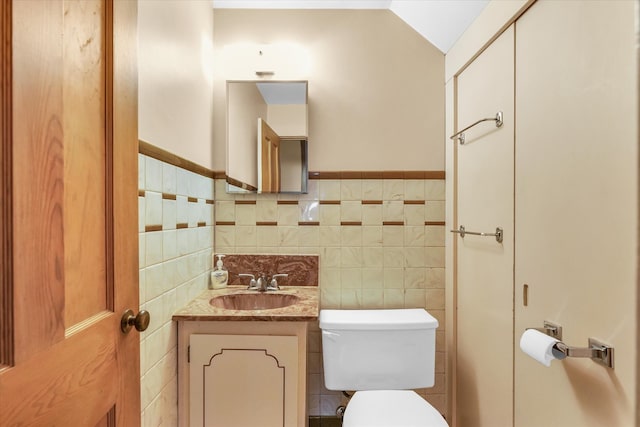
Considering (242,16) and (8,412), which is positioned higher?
(242,16)

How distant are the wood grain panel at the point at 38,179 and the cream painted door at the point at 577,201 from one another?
42.4 inches

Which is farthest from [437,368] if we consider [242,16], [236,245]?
[242,16]

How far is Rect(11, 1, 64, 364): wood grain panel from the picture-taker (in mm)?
524

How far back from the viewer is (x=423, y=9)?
179cm

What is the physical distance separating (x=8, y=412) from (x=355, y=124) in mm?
1773

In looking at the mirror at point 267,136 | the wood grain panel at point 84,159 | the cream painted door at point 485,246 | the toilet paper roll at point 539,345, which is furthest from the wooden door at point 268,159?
the toilet paper roll at point 539,345

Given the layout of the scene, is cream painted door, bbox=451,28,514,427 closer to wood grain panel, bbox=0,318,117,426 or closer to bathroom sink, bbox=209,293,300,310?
bathroom sink, bbox=209,293,300,310

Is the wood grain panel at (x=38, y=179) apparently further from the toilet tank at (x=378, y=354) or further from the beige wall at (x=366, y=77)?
the beige wall at (x=366, y=77)

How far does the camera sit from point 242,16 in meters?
1.97

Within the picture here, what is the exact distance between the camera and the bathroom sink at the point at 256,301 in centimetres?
178

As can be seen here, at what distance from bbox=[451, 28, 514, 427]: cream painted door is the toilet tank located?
0.21 meters

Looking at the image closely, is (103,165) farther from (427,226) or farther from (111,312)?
(427,226)

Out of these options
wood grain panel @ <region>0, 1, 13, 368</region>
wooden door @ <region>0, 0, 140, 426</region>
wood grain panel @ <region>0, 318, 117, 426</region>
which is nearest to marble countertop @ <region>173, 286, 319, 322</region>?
wooden door @ <region>0, 0, 140, 426</region>

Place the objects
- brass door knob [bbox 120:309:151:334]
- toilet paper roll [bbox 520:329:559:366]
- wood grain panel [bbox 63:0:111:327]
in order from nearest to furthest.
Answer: wood grain panel [bbox 63:0:111:327] < brass door knob [bbox 120:309:151:334] < toilet paper roll [bbox 520:329:559:366]
